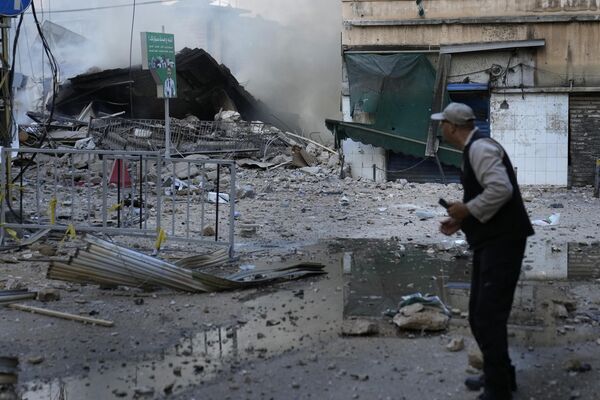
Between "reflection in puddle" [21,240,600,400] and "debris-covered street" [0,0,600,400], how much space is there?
0.08 ft

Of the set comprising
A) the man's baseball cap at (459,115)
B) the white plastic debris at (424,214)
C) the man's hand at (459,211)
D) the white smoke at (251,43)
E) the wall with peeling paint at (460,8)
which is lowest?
the white plastic debris at (424,214)

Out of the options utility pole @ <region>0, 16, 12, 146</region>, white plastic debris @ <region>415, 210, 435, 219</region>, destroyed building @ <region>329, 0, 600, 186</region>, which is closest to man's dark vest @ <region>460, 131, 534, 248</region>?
utility pole @ <region>0, 16, 12, 146</region>

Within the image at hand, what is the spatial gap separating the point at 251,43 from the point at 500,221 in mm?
29277

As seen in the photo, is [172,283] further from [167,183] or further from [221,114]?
[221,114]

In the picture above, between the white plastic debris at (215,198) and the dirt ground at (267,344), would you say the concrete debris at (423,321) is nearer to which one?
the dirt ground at (267,344)

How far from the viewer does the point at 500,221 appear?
3.95m

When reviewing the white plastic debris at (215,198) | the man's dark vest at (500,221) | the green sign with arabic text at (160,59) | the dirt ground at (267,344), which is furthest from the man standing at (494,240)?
the green sign with arabic text at (160,59)

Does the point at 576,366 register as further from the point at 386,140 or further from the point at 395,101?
the point at 395,101

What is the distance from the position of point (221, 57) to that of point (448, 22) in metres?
17.8

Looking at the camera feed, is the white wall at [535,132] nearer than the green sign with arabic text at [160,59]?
No

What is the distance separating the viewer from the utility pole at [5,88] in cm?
884

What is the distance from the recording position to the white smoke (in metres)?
27.9

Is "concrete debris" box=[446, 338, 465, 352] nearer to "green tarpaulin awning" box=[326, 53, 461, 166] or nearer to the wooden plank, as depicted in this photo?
the wooden plank

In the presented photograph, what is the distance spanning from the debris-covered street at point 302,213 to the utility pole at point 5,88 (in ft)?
0.14
